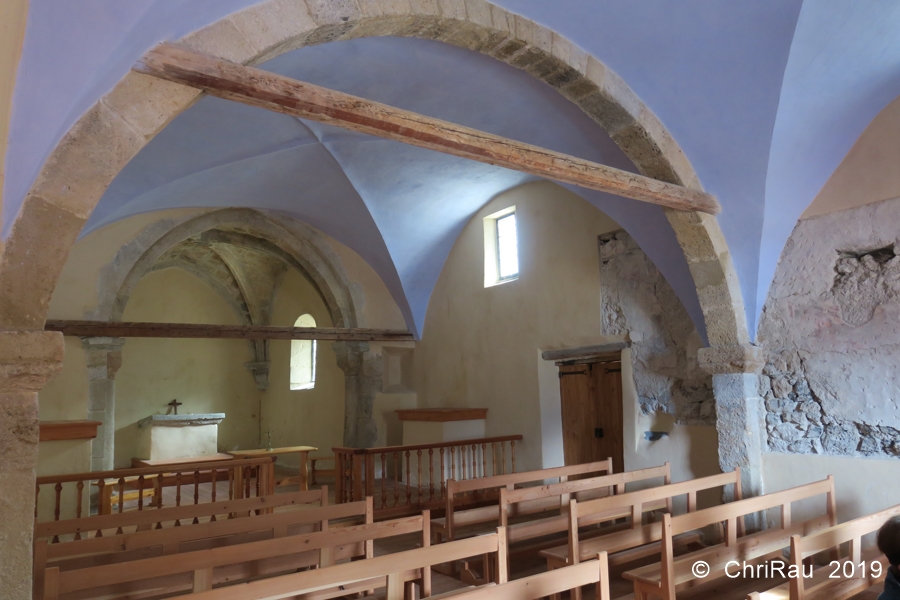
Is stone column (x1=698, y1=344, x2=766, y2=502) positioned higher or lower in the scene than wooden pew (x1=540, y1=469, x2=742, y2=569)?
higher

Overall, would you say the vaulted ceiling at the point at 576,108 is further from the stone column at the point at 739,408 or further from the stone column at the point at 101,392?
the stone column at the point at 101,392

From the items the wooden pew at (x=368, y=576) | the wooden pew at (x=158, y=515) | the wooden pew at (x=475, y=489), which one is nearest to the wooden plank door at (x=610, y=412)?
the wooden pew at (x=475, y=489)

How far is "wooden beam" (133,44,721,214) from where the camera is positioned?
121 inches

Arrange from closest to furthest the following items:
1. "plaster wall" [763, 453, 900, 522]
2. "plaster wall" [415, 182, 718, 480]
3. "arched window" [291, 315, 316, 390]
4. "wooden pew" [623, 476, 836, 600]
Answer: "wooden pew" [623, 476, 836, 600]
"plaster wall" [763, 453, 900, 522]
"plaster wall" [415, 182, 718, 480]
"arched window" [291, 315, 316, 390]

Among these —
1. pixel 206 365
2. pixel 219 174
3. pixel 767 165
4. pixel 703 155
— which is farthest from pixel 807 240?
pixel 206 365

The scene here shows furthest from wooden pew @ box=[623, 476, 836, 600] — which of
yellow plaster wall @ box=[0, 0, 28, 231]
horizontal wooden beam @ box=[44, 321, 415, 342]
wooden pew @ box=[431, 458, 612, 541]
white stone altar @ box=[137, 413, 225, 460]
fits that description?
white stone altar @ box=[137, 413, 225, 460]

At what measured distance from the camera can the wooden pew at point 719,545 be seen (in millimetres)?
3342

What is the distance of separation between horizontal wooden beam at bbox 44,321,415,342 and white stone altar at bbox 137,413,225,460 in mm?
3201

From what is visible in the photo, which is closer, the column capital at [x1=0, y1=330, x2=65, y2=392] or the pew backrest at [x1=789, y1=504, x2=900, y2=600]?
the column capital at [x1=0, y1=330, x2=65, y2=392]

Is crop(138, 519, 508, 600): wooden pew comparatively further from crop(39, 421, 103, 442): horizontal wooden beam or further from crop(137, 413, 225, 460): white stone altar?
crop(137, 413, 225, 460): white stone altar

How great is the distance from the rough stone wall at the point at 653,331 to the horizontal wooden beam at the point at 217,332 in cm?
404

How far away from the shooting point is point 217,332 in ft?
29.3

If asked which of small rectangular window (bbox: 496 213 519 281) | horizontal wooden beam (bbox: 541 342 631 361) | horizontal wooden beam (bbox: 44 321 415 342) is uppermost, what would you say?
small rectangular window (bbox: 496 213 519 281)

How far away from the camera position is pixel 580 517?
4156mm
